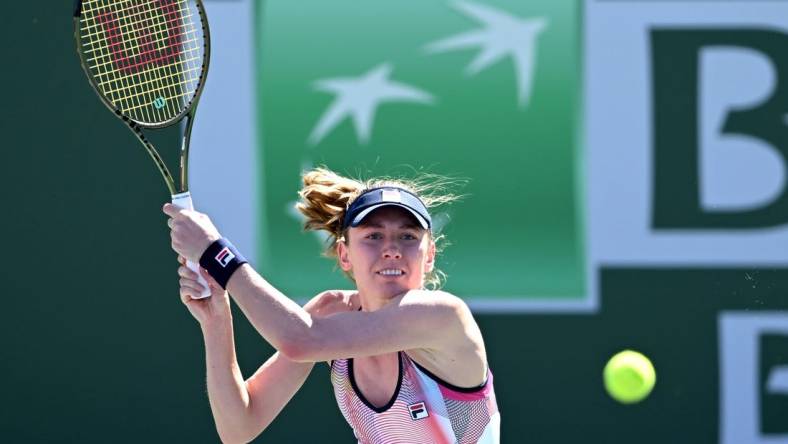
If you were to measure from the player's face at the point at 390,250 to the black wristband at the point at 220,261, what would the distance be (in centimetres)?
39

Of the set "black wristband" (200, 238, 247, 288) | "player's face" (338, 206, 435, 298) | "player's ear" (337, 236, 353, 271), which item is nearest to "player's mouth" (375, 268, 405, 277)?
"player's face" (338, 206, 435, 298)

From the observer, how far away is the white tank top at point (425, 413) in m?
3.14

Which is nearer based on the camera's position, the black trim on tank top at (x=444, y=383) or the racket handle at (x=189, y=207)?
the racket handle at (x=189, y=207)

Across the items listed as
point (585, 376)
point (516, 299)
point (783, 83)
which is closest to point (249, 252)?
point (516, 299)

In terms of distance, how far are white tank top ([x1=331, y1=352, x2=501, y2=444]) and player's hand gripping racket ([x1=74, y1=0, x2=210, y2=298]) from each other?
503 millimetres

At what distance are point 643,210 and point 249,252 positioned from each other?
1449 mm

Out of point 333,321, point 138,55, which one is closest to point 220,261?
point 333,321

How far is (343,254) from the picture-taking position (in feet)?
10.9

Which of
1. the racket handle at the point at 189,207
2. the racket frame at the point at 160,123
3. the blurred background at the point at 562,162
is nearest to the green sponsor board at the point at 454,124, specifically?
the blurred background at the point at 562,162

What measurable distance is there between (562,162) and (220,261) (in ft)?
7.50

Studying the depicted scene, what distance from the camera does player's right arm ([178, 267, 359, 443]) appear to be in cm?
311

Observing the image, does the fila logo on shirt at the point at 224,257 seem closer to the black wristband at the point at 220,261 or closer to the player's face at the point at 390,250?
the black wristband at the point at 220,261

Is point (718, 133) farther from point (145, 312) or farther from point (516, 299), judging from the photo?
point (145, 312)

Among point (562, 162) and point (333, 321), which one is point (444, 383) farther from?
point (562, 162)
